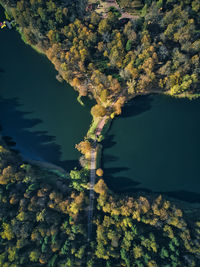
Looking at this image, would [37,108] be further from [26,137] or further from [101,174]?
[101,174]

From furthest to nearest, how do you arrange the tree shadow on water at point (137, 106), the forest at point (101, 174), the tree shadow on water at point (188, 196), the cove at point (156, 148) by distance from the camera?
the tree shadow on water at point (137, 106) → the cove at point (156, 148) → the tree shadow on water at point (188, 196) → the forest at point (101, 174)

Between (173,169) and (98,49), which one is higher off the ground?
(98,49)

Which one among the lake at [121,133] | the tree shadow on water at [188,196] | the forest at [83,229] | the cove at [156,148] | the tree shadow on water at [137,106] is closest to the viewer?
the forest at [83,229]

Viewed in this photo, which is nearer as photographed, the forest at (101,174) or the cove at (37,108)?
the forest at (101,174)

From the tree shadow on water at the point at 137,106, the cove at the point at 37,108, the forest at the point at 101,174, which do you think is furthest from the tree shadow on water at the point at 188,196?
the cove at the point at 37,108

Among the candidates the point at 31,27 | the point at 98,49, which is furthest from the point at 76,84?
the point at 31,27

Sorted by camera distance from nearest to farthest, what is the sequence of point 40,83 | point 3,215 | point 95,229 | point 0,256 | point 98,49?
point 0,256
point 3,215
point 95,229
point 98,49
point 40,83

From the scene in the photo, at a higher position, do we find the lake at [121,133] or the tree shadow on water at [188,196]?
the lake at [121,133]

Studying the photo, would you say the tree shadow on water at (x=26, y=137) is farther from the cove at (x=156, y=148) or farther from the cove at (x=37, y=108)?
the cove at (x=156, y=148)

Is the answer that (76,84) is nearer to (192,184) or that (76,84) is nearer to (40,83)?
(40,83)
